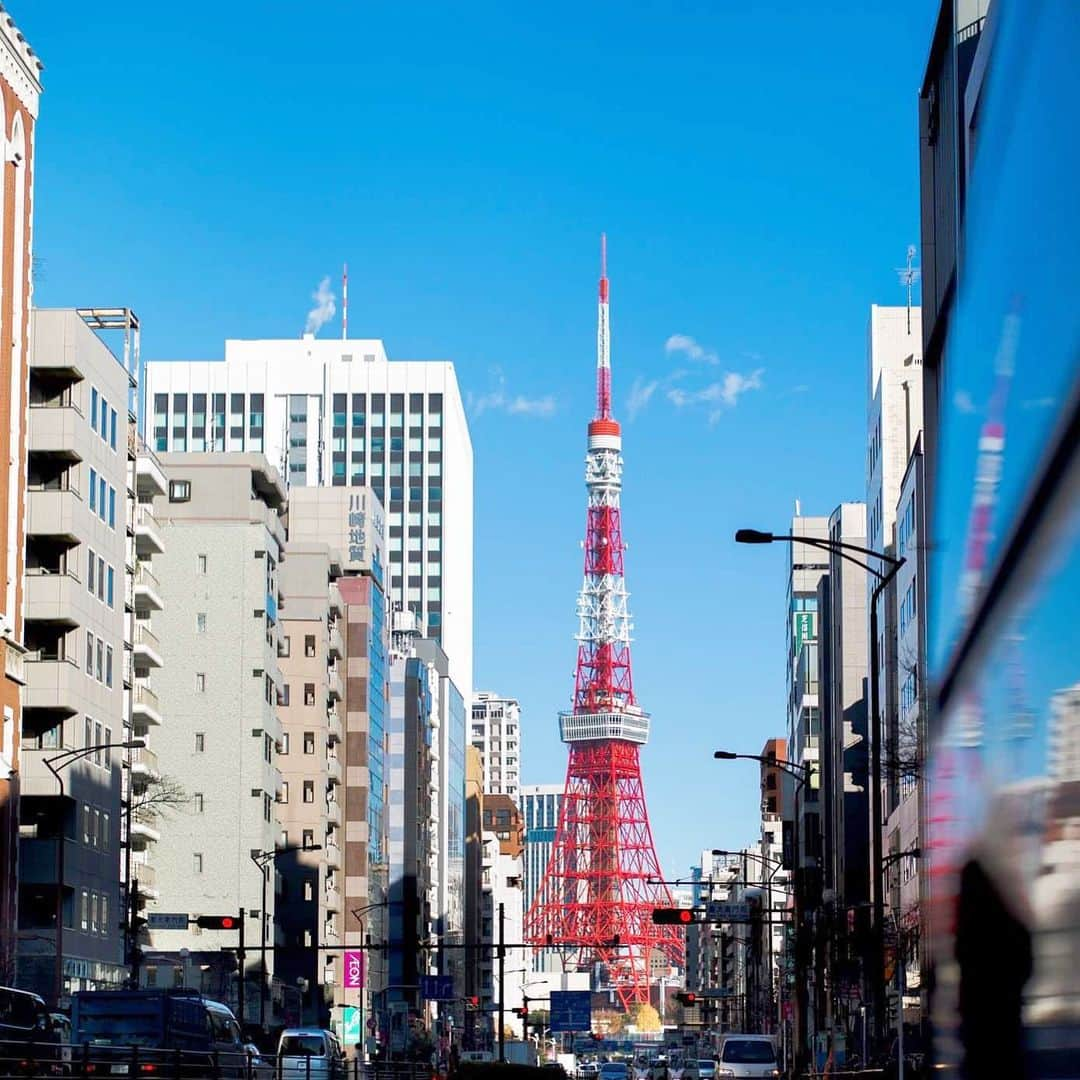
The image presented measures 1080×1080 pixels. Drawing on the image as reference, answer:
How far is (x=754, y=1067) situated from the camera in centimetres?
6750

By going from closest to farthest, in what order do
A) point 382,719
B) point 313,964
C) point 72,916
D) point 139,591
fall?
point 72,916
point 139,591
point 313,964
point 382,719

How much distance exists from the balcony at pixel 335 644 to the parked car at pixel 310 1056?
249ft

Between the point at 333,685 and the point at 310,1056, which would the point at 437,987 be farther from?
the point at 310,1056

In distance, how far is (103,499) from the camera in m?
92.7

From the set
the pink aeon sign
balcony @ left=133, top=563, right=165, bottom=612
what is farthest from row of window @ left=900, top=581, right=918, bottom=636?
the pink aeon sign

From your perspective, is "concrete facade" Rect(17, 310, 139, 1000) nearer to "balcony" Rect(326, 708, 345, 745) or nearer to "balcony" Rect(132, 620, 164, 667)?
"balcony" Rect(132, 620, 164, 667)

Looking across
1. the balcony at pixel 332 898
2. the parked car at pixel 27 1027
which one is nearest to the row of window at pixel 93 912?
the parked car at pixel 27 1027

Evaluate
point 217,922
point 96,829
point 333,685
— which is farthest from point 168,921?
point 333,685

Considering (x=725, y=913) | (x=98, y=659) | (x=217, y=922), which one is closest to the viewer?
(x=725, y=913)

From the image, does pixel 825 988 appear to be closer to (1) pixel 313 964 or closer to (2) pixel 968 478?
(1) pixel 313 964

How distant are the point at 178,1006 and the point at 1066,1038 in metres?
47.1

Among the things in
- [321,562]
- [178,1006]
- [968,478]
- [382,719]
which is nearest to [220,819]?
[321,562]

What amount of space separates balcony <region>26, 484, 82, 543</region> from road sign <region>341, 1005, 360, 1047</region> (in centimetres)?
5364

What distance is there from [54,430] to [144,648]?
2020 cm
